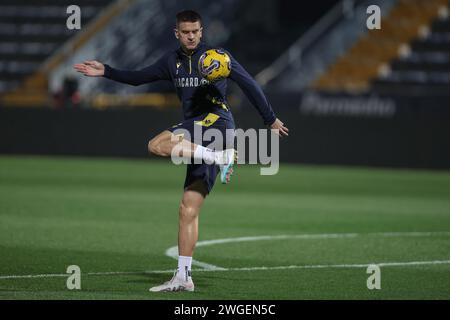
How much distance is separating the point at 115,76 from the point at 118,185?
34.3 ft

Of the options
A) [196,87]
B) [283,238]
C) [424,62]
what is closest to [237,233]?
[283,238]

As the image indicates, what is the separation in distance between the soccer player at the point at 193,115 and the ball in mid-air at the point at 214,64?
0.11 m

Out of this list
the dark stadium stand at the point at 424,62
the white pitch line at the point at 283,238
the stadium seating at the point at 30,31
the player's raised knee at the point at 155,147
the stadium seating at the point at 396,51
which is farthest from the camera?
the stadium seating at the point at 30,31

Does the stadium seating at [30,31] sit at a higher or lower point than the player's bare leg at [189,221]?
higher

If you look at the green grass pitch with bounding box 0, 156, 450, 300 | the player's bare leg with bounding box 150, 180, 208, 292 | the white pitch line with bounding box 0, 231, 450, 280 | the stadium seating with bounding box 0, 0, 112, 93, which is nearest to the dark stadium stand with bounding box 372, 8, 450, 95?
the green grass pitch with bounding box 0, 156, 450, 300

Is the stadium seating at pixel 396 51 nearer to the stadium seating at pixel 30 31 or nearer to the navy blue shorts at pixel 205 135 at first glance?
the stadium seating at pixel 30 31

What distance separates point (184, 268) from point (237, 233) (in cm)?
435

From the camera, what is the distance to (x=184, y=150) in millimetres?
8344

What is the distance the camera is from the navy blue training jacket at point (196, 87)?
8.59m

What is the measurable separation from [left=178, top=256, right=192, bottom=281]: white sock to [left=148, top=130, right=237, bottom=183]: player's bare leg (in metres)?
0.74

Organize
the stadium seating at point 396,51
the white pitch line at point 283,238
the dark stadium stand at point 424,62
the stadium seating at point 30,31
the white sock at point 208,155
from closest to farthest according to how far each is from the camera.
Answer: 1. the white sock at point 208,155
2. the white pitch line at point 283,238
3. the dark stadium stand at point 424,62
4. the stadium seating at point 396,51
5. the stadium seating at point 30,31

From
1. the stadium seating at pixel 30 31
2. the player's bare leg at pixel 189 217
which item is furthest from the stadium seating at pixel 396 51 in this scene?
the player's bare leg at pixel 189 217

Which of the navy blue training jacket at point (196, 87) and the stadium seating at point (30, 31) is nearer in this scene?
the navy blue training jacket at point (196, 87)
